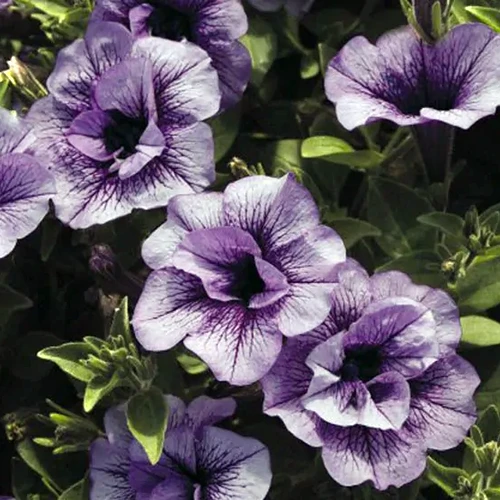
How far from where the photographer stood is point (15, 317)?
160 centimetres

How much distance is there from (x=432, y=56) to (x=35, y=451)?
0.79m

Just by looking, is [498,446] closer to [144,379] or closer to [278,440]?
[278,440]

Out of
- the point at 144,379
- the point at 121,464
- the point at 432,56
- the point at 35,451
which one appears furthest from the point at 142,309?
the point at 432,56

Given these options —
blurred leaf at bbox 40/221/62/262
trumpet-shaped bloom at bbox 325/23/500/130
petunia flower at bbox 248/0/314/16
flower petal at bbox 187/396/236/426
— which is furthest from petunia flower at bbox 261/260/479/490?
petunia flower at bbox 248/0/314/16

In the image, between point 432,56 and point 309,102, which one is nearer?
point 432,56

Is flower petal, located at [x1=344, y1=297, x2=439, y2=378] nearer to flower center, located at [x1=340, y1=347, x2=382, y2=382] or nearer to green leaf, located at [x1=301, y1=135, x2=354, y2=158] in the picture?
flower center, located at [x1=340, y1=347, x2=382, y2=382]

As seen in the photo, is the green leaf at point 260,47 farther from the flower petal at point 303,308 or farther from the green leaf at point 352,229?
the flower petal at point 303,308

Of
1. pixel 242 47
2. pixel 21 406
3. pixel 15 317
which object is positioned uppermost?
pixel 242 47

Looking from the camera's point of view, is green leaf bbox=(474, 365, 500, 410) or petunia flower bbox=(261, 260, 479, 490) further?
green leaf bbox=(474, 365, 500, 410)

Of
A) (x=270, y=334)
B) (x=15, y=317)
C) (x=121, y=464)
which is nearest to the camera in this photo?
(x=270, y=334)

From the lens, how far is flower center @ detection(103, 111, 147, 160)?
4.75 feet

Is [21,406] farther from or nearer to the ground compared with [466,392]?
nearer to the ground

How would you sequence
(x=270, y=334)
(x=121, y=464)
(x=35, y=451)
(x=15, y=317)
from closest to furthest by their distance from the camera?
(x=270, y=334)
(x=121, y=464)
(x=35, y=451)
(x=15, y=317)

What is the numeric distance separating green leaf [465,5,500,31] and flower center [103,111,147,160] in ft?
1.61
